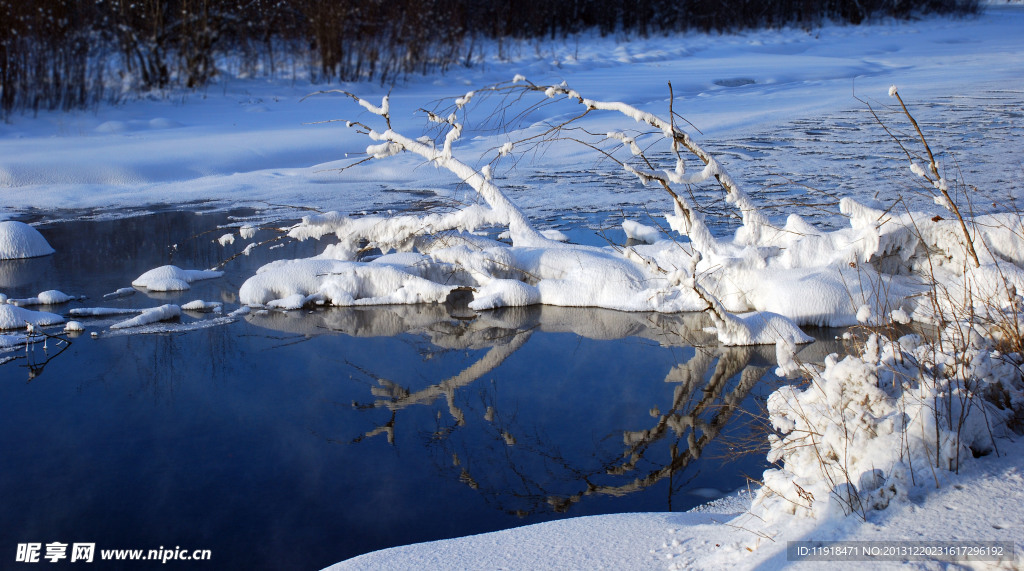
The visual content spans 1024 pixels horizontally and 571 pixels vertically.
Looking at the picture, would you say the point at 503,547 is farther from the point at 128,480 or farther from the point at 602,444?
the point at 128,480

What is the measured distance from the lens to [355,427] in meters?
3.86

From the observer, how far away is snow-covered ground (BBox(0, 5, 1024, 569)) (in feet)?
7.61

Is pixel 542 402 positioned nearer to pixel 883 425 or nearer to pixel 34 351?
pixel 883 425

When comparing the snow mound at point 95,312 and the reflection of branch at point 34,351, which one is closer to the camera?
the reflection of branch at point 34,351

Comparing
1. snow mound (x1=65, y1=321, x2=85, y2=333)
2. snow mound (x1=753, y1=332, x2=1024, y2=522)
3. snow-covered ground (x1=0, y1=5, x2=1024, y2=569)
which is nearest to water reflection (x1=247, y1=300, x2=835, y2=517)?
snow-covered ground (x1=0, y1=5, x2=1024, y2=569)

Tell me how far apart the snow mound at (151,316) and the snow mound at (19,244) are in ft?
6.57

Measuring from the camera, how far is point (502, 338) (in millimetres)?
5062

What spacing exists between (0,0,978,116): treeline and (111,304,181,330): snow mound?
7694 millimetres

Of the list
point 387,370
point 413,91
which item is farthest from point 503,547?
point 413,91

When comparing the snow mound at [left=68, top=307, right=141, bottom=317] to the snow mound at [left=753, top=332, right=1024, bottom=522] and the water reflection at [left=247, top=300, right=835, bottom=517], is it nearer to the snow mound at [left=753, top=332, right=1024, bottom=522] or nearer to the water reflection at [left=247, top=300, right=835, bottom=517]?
the water reflection at [left=247, top=300, right=835, bottom=517]

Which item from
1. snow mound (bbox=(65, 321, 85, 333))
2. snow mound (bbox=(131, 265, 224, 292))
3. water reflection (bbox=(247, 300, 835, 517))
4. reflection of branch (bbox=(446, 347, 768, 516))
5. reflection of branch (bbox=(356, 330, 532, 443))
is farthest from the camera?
snow mound (bbox=(131, 265, 224, 292))

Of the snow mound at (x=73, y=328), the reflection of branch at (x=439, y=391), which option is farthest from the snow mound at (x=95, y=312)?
the reflection of branch at (x=439, y=391)

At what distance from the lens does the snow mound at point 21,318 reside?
5074mm

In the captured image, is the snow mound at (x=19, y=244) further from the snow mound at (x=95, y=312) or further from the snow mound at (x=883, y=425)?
the snow mound at (x=883, y=425)
